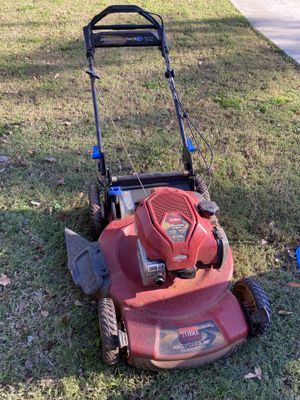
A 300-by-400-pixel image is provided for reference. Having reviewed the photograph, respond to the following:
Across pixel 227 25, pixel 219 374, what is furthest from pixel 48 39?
pixel 219 374

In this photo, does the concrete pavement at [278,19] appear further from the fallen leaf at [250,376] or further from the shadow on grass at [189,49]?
the fallen leaf at [250,376]

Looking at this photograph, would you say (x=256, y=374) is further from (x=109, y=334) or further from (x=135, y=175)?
(x=135, y=175)

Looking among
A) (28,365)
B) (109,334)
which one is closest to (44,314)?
(28,365)

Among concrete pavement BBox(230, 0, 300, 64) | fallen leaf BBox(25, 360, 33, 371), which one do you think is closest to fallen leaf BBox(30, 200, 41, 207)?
fallen leaf BBox(25, 360, 33, 371)

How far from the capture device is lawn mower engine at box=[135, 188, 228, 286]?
96.6 inches

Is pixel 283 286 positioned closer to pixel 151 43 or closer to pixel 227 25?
pixel 151 43

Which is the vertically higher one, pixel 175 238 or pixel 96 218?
pixel 175 238

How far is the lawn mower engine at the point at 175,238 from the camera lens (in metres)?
2.45

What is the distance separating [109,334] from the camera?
2.53m

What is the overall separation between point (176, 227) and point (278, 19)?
7.04 metres

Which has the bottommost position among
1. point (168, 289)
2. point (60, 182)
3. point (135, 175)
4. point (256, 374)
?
point (256, 374)

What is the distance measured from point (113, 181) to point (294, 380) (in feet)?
5.70

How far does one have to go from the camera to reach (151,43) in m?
3.73

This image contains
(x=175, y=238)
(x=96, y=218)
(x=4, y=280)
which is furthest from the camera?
(x=96, y=218)
